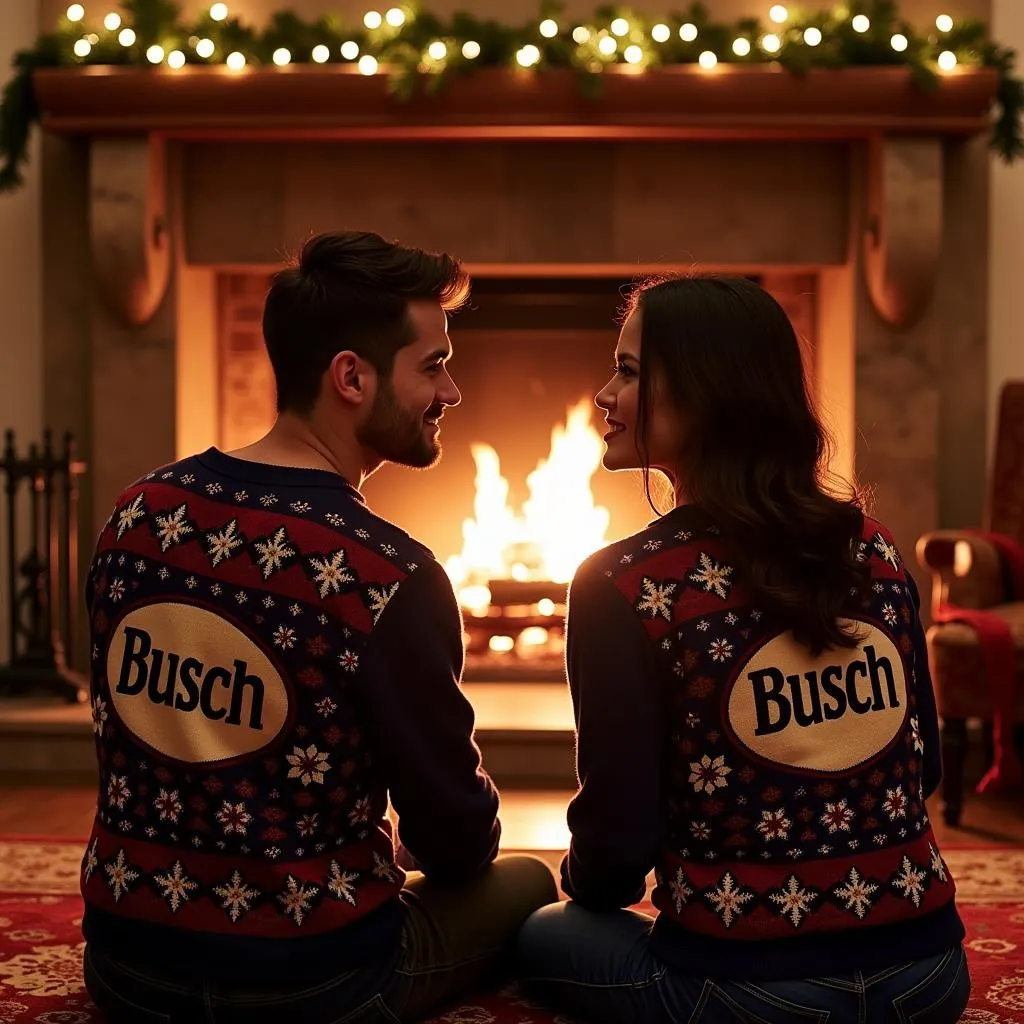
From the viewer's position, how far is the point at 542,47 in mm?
3904

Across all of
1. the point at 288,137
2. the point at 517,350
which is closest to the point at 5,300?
the point at 288,137

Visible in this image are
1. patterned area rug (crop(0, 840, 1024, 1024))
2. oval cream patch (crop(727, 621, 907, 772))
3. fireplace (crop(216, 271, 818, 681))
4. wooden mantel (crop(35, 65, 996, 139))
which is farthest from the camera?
fireplace (crop(216, 271, 818, 681))

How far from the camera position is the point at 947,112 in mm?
3881

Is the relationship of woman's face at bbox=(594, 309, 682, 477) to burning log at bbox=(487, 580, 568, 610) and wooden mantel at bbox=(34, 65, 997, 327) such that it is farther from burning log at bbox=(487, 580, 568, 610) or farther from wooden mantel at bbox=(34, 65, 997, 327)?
burning log at bbox=(487, 580, 568, 610)

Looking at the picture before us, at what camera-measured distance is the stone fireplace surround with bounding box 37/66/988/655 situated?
13.5 feet

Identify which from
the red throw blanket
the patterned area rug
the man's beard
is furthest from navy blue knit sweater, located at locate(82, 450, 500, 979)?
the red throw blanket

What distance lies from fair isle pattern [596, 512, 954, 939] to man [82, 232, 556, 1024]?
0.22 m

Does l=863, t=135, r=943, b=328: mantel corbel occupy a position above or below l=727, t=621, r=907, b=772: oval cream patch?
above

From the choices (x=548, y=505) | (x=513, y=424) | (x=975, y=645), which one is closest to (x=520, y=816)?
(x=975, y=645)

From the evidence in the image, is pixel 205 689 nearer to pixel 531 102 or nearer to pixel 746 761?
pixel 746 761

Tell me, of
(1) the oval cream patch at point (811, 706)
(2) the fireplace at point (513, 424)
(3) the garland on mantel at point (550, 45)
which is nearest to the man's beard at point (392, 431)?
(1) the oval cream patch at point (811, 706)

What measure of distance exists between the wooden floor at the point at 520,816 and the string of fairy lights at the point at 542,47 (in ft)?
6.08

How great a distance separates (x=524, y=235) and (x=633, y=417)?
2747 millimetres

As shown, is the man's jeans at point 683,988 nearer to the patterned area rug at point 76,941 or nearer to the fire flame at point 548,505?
the patterned area rug at point 76,941
